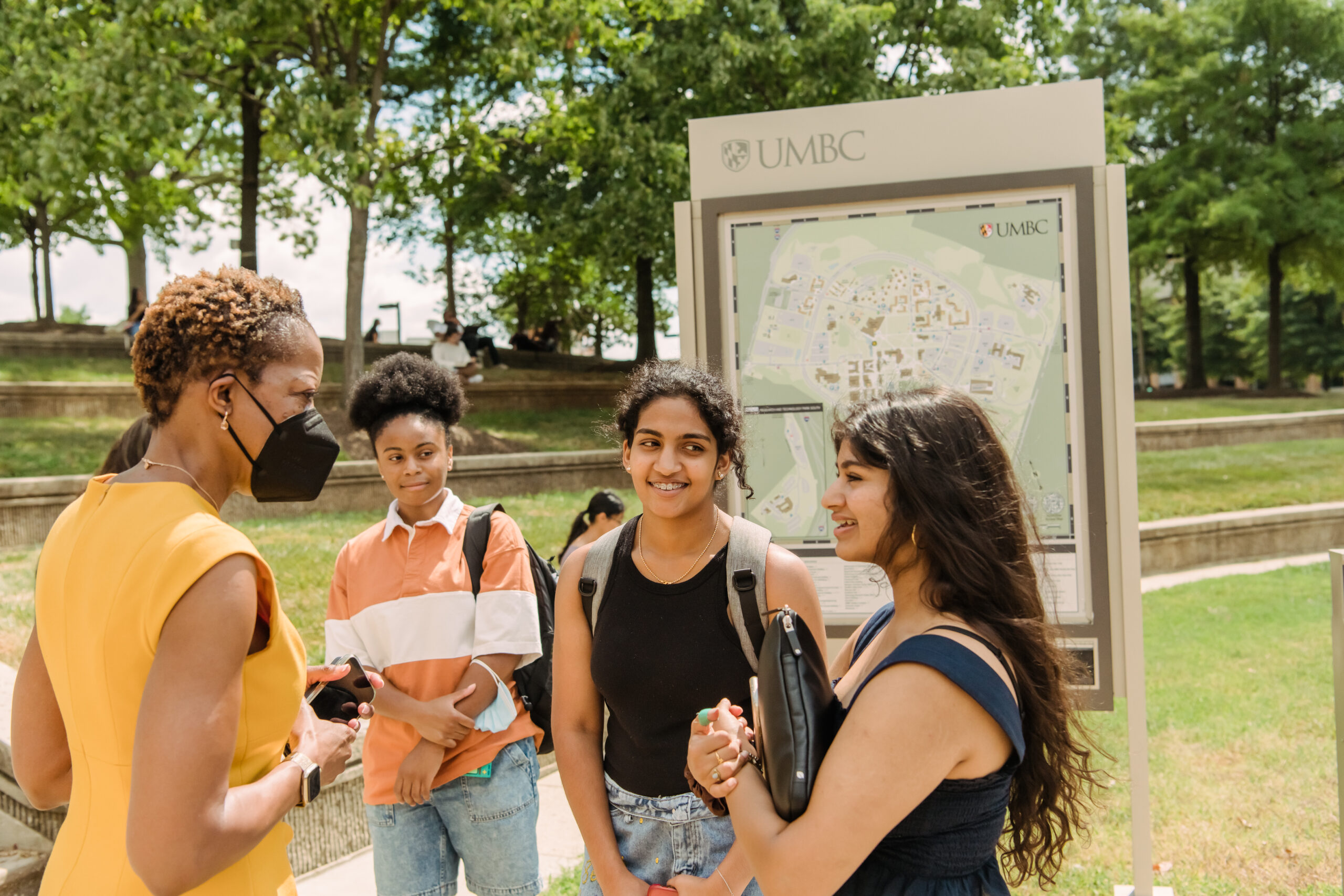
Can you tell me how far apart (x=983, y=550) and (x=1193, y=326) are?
25925 mm

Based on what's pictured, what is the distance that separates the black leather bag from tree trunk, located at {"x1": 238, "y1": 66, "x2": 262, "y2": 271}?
14.1 metres

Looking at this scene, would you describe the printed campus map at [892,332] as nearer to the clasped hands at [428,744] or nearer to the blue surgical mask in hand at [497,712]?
the blue surgical mask in hand at [497,712]

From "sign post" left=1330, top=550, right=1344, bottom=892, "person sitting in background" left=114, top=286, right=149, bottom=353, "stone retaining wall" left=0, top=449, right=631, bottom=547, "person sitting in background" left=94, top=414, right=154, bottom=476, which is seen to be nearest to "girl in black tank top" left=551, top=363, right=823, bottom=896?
"person sitting in background" left=94, top=414, right=154, bottom=476

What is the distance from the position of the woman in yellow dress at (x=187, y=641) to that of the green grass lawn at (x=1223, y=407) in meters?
17.5

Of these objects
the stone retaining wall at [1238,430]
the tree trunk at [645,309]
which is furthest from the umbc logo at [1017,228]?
the tree trunk at [645,309]

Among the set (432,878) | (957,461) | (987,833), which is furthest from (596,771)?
(957,461)

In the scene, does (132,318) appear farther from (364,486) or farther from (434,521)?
(434,521)

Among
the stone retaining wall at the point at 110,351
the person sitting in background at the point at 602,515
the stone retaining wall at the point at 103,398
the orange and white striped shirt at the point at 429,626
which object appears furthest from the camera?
the stone retaining wall at the point at 110,351

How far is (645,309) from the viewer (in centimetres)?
2020

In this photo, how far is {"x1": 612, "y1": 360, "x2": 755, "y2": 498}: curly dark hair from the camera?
2.45 metres

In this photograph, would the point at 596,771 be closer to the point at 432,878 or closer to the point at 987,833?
the point at 432,878

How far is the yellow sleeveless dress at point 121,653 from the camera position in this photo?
149 centimetres

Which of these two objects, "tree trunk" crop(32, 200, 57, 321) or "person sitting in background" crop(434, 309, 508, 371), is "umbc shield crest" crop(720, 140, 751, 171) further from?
"tree trunk" crop(32, 200, 57, 321)

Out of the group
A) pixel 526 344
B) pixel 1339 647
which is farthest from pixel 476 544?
pixel 526 344
